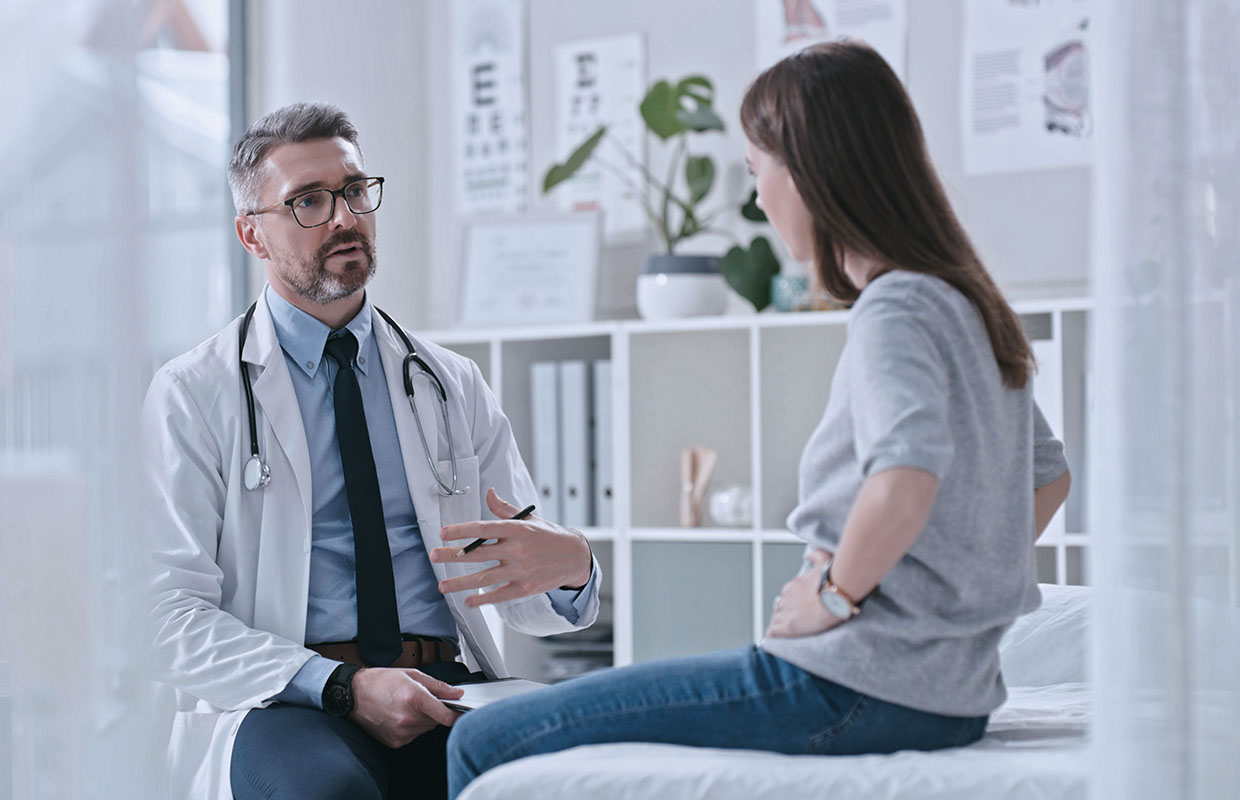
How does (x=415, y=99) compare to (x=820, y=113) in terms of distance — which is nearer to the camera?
(x=820, y=113)

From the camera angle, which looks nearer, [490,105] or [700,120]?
[700,120]

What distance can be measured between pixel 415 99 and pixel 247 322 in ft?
6.39

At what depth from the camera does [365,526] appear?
5.50 feet

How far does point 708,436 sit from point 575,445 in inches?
Result: 13.4

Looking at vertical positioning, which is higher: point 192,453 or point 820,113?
point 820,113

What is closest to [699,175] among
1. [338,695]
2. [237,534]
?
[237,534]

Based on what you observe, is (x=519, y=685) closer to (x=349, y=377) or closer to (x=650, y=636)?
(x=349, y=377)

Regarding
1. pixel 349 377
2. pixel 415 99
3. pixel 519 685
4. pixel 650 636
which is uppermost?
pixel 415 99

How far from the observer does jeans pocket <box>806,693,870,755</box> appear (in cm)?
111

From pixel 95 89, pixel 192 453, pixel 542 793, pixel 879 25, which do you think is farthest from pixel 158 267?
pixel 879 25

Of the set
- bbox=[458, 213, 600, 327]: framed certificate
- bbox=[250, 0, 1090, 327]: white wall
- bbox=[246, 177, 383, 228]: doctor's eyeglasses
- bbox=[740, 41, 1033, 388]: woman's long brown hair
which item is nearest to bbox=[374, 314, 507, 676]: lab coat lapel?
bbox=[246, 177, 383, 228]: doctor's eyeglasses

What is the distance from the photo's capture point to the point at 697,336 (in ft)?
10.0

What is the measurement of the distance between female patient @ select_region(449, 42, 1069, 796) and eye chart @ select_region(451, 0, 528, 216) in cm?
233

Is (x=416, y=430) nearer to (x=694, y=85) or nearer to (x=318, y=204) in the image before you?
(x=318, y=204)
